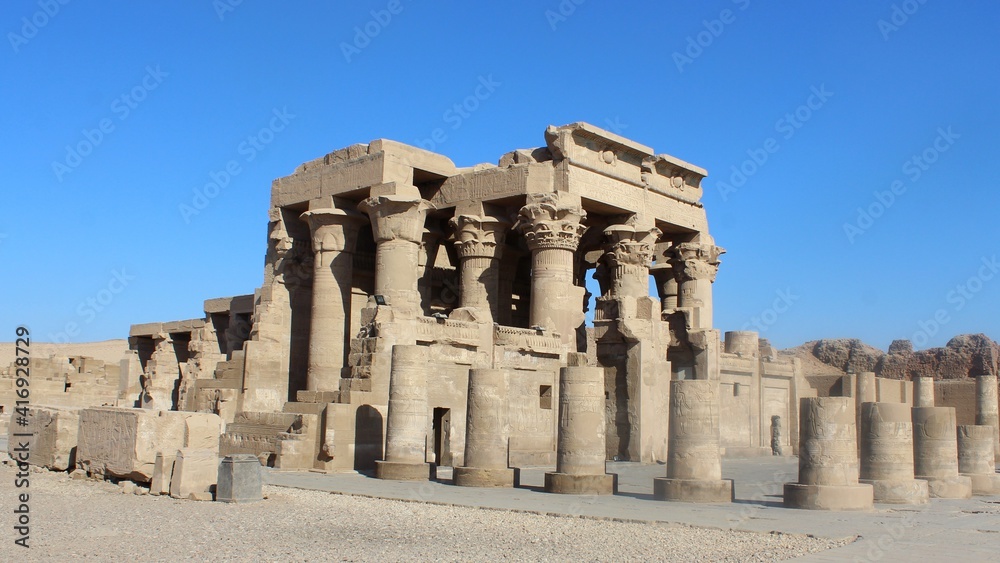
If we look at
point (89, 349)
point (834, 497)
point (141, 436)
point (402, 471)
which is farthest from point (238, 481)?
point (89, 349)

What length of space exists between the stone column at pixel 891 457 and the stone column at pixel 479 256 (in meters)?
12.2

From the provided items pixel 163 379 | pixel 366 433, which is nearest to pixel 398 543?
pixel 366 433

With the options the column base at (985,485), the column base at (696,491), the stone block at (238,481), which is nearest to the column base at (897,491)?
the column base at (696,491)

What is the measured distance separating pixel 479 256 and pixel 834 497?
1395 cm

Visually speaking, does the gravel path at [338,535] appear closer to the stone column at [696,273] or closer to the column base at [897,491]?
the column base at [897,491]

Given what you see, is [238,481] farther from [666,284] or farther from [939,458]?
[666,284]

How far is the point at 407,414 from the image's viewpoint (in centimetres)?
1761

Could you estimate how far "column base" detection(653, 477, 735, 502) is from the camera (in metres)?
14.0

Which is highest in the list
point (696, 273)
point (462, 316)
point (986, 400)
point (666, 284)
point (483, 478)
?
point (666, 284)

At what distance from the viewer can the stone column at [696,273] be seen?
96.4 feet

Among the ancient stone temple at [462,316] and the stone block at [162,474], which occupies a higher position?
the ancient stone temple at [462,316]

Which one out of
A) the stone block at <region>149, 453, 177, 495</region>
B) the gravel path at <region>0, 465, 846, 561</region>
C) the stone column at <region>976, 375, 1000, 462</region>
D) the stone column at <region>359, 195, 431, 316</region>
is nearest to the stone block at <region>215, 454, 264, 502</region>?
the gravel path at <region>0, 465, 846, 561</region>

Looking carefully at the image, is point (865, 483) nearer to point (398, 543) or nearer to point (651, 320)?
point (398, 543)

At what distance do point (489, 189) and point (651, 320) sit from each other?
5.48 meters
